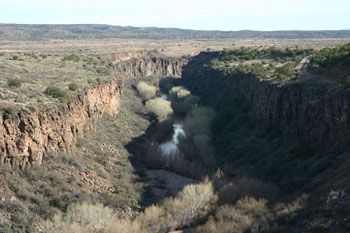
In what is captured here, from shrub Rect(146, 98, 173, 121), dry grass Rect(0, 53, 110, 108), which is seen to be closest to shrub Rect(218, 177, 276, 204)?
dry grass Rect(0, 53, 110, 108)

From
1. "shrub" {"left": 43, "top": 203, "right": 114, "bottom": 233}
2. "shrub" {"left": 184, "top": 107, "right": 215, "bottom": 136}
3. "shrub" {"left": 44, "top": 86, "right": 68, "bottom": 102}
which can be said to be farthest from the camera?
"shrub" {"left": 184, "top": 107, "right": 215, "bottom": 136}

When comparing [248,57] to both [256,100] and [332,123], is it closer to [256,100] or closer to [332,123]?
[256,100]

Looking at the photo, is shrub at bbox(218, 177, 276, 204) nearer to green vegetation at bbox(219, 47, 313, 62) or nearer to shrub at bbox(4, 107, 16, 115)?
shrub at bbox(4, 107, 16, 115)

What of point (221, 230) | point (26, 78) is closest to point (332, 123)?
point (221, 230)

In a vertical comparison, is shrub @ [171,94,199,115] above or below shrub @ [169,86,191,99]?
below

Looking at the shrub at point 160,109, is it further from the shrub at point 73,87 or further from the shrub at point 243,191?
the shrub at point 243,191

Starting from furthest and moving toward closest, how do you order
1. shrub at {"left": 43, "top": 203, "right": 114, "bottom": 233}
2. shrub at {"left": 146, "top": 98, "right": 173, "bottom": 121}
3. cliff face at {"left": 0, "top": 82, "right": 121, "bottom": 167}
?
shrub at {"left": 146, "top": 98, "right": 173, "bottom": 121} < cliff face at {"left": 0, "top": 82, "right": 121, "bottom": 167} < shrub at {"left": 43, "top": 203, "right": 114, "bottom": 233}

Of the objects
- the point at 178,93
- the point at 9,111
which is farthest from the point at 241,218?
the point at 178,93

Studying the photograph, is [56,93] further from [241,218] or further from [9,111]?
[241,218]
